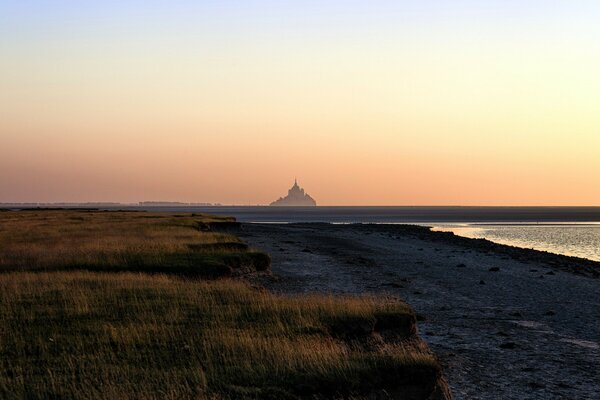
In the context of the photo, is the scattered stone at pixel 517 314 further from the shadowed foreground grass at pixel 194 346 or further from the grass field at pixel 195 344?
the shadowed foreground grass at pixel 194 346

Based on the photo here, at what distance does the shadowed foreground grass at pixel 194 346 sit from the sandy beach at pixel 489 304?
2482 mm

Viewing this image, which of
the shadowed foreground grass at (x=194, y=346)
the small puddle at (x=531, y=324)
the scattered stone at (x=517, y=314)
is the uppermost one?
the shadowed foreground grass at (x=194, y=346)

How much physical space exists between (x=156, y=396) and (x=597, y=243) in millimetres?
79667

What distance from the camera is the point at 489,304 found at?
26078mm

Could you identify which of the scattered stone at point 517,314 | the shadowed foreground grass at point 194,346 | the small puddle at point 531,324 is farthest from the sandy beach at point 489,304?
the shadowed foreground grass at point 194,346

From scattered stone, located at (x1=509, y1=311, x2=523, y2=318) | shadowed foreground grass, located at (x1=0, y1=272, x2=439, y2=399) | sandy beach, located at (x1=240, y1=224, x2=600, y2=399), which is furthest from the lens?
scattered stone, located at (x1=509, y1=311, x2=523, y2=318)

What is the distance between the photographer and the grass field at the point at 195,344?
33.9ft

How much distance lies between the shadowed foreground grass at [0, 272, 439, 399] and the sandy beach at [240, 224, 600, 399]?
2482mm

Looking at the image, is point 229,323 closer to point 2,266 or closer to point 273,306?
point 273,306

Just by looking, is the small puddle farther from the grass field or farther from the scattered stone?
the grass field

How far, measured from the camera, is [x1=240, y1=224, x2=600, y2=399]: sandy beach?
14.7 m

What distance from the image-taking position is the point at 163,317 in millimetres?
15242

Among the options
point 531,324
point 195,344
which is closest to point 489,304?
point 531,324

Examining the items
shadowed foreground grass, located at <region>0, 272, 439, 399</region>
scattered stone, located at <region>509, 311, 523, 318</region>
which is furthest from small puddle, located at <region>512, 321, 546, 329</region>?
shadowed foreground grass, located at <region>0, 272, 439, 399</region>
